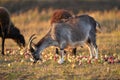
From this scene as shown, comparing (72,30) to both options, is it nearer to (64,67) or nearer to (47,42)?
(47,42)

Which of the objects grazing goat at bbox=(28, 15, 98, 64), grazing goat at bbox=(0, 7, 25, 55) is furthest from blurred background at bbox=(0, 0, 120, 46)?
grazing goat at bbox=(28, 15, 98, 64)

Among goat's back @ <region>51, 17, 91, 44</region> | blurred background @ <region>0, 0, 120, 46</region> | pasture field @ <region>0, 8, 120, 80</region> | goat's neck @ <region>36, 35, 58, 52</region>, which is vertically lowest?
pasture field @ <region>0, 8, 120, 80</region>

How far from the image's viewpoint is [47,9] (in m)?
36.2

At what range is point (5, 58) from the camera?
1706cm

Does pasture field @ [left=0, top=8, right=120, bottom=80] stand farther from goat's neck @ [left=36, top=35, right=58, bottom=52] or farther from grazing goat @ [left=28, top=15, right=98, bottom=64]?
goat's neck @ [left=36, top=35, right=58, bottom=52]

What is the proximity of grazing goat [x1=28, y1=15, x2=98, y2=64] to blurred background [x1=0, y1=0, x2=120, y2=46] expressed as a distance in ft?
34.3

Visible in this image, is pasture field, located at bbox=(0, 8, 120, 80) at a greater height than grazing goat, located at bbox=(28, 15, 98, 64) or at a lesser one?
lesser

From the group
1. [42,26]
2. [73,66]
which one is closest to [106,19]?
[42,26]

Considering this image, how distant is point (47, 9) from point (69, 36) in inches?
816

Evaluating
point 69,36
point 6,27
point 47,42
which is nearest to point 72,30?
point 69,36

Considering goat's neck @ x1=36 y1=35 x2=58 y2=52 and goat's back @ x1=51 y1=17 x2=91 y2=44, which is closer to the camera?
goat's neck @ x1=36 y1=35 x2=58 y2=52

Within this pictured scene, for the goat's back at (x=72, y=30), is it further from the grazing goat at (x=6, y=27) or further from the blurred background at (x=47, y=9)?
the blurred background at (x=47, y=9)

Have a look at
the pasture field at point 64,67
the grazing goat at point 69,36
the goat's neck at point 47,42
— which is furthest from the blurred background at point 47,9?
the goat's neck at point 47,42

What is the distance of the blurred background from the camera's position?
28.1 metres
